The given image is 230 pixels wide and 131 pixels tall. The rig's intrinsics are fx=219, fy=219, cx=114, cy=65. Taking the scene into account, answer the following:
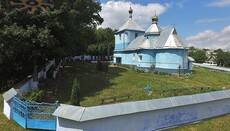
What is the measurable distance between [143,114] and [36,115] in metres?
5.05

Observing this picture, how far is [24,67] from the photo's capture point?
19297 millimetres

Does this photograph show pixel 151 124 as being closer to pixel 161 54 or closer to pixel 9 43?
pixel 9 43

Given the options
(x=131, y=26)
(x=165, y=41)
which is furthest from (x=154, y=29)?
(x=131, y=26)

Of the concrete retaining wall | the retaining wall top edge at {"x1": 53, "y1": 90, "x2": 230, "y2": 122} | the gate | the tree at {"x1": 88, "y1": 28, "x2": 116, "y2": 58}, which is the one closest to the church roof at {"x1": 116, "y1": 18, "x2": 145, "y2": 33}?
the tree at {"x1": 88, "y1": 28, "x2": 116, "y2": 58}

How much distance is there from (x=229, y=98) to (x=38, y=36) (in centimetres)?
1287

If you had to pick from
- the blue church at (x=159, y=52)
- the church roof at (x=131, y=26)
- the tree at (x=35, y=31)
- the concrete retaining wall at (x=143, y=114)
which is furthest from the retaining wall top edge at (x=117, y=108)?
the church roof at (x=131, y=26)

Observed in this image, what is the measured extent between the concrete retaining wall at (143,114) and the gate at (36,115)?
2.70 ft

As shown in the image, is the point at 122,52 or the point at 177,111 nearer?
the point at 177,111

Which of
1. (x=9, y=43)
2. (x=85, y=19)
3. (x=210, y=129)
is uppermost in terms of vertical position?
(x=85, y=19)

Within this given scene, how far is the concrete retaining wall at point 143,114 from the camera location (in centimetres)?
866

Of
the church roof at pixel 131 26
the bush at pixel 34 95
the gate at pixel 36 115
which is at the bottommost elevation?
the gate at pixel 36 115

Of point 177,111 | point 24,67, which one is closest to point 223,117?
point 177,111

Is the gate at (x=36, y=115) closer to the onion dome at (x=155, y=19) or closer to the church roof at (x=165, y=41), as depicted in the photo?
the church roof at (x=165, y=41)

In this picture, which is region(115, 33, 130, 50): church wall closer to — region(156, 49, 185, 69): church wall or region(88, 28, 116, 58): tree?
region(156, 49, 185, 69): church wall
